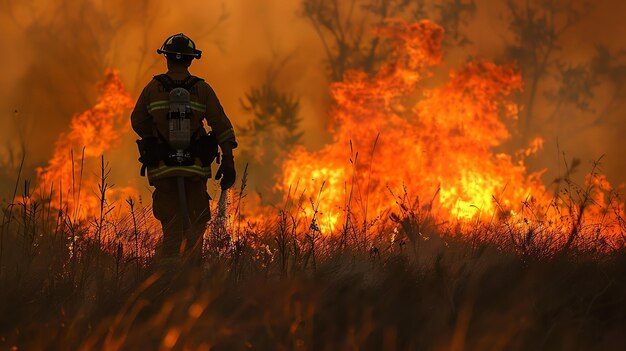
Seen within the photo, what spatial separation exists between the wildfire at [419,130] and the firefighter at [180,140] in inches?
403

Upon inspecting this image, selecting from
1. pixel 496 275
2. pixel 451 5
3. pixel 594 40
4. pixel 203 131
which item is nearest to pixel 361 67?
pixel 451 5

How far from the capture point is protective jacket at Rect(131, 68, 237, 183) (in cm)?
545

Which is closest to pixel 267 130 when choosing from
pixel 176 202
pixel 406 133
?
pixel 406 133

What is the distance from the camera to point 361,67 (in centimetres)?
1833

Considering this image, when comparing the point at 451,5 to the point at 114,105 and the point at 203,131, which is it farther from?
the point at 203,131

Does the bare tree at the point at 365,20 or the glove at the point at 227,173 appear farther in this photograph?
the bare tree at the point at 365,20

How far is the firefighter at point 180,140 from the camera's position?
5.38 metres

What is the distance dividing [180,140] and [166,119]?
21 cm

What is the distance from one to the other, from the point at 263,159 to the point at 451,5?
556 centimetres

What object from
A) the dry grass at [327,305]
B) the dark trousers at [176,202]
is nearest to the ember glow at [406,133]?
the dark trousers at [176,202]

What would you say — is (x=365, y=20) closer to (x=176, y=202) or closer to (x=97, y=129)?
(x=97, y=129)

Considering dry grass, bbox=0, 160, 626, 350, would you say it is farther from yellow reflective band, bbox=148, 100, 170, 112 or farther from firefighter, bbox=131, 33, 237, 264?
yellow reflective band, bbox=148, 100, 170, 112

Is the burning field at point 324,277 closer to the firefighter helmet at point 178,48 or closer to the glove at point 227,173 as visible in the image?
the glove at point 227,173

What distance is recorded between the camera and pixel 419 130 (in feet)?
55.3
